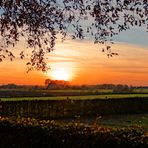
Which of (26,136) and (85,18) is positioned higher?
(85,18)

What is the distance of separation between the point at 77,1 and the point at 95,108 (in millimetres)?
39219

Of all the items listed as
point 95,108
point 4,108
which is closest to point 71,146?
point 4,108

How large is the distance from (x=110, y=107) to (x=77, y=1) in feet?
133

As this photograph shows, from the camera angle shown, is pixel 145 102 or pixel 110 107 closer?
pixel 110 107

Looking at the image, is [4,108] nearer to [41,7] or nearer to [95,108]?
[95,108]

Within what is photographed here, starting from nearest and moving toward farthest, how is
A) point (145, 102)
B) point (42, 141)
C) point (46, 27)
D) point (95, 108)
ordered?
point (42, 141)
point (46, 27)
point (95, 108)
point (145, 102)

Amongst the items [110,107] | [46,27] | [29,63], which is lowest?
[110,107]

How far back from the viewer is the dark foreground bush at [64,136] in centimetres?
1097

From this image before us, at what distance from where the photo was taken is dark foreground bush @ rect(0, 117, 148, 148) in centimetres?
1097

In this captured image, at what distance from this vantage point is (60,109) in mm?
48500

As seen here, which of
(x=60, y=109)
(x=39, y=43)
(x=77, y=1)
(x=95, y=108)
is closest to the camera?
(x=77, y=1)

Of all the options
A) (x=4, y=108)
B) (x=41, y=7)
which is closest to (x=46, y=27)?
(x=41, y=7)

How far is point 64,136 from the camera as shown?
11.9 meters

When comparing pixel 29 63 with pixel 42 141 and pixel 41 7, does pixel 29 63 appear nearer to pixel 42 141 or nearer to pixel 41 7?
pixel 41 7
